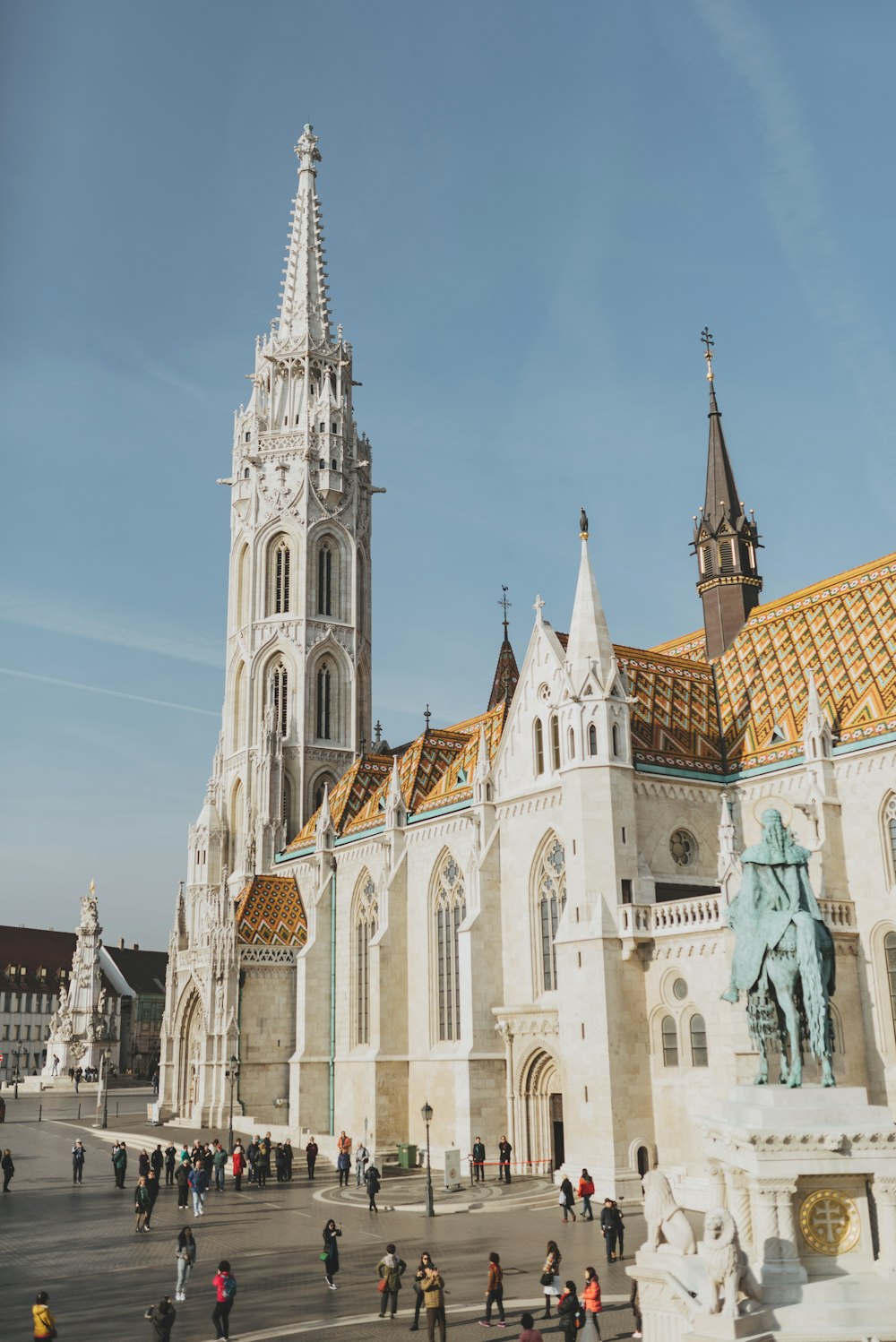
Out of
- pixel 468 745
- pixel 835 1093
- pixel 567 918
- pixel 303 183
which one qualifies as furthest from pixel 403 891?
pixel 303 183

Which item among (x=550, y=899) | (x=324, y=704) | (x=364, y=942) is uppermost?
(x=324, y=704)

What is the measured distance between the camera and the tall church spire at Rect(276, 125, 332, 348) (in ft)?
221

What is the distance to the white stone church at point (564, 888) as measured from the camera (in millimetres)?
30531

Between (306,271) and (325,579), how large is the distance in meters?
18.9

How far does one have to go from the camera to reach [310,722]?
6047cm

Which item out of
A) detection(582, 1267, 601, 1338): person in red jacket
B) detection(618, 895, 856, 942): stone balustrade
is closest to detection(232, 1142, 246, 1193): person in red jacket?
detection(618, 895, 856, 942): stone balustrade

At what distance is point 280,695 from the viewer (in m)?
61.2

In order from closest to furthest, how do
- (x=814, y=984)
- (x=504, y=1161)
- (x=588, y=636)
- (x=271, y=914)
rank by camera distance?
(x=814, y=984), (x=504, y=1161), (x=588, y=636), (x=271, y=914)

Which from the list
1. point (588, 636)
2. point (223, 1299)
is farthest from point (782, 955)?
point (588, 636)

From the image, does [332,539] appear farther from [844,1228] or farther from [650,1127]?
[844,1228]

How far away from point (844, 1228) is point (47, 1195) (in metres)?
23.8

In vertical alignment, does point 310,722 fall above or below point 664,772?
above

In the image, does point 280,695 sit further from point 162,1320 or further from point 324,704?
point 162,1320

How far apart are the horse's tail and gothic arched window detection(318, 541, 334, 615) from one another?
4807 cm
